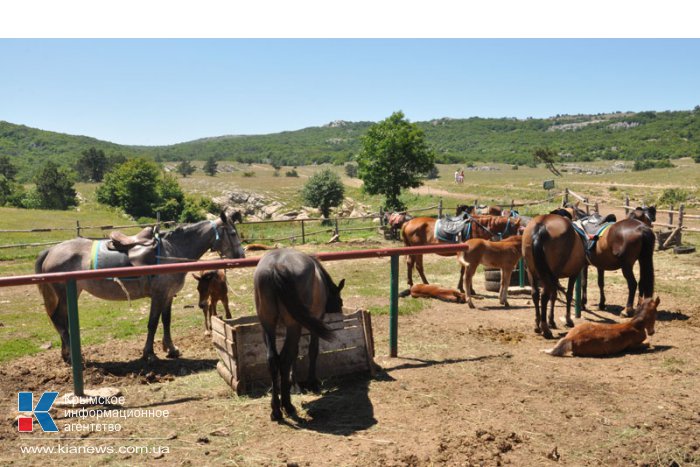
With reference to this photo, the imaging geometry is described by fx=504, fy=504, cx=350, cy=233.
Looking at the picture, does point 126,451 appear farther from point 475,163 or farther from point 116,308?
point 475,163

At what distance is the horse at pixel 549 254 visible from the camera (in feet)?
26.0

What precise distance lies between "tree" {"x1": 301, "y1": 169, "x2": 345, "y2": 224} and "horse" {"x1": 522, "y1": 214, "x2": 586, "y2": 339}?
38.8 m

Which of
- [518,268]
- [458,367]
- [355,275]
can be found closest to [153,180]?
[355,275]

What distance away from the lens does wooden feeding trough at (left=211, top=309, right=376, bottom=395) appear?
547cm

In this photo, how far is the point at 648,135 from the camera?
483 ft

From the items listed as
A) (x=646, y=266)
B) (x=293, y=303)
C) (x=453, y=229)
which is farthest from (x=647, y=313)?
(x=453, y=229)

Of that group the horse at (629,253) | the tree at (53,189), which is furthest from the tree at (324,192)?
the horse at (629,253)

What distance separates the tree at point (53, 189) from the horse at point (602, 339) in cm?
6145

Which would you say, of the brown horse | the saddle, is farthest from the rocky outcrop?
the saddle

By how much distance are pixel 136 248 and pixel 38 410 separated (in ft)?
9.03

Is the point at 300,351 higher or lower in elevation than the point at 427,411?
higher

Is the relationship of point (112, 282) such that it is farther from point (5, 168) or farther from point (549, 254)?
point (5, 168)

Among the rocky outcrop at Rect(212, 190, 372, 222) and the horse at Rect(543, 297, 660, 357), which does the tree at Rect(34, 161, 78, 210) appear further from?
the horse at Rect(543, 297, 660, 357)

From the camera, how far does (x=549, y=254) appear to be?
8.00 meters
